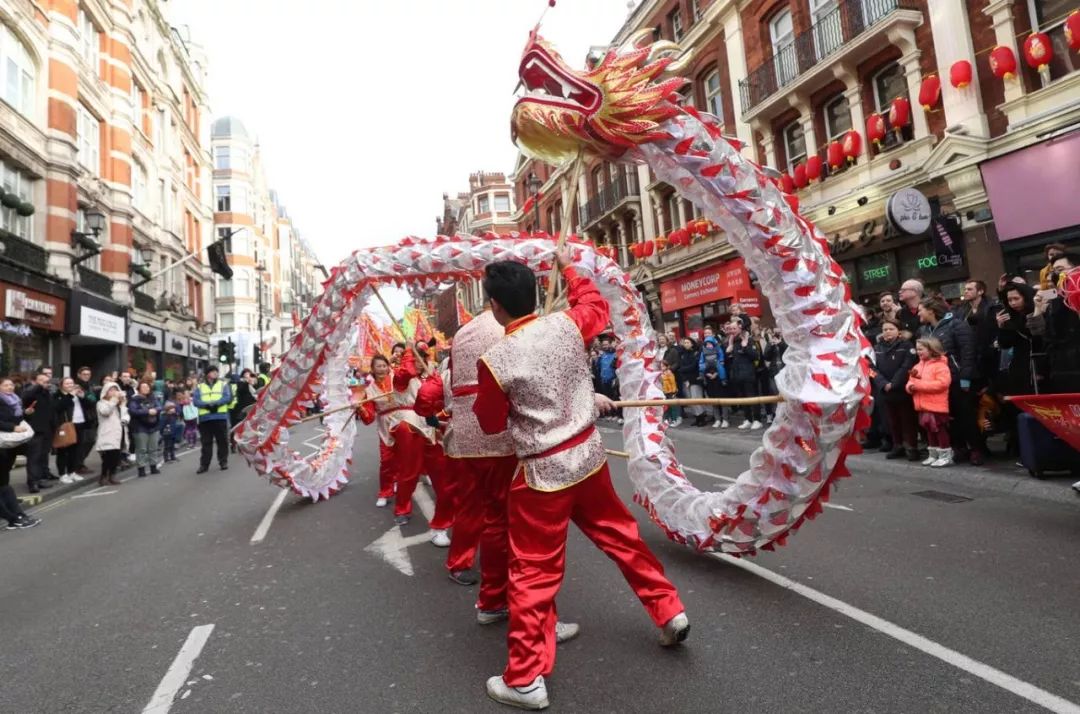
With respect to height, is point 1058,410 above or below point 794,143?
below

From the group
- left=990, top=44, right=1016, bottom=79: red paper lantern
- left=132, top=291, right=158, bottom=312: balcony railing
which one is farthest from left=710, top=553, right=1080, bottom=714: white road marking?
left=132, top=291, right=158, bottom=312: balcony railing

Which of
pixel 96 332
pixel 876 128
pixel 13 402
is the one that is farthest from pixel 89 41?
pixel 876 128

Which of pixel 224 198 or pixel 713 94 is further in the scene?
pixel 224 198

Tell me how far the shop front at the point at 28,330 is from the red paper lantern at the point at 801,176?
19.2 meters

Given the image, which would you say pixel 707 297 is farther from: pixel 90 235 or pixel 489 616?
pixel 489 616

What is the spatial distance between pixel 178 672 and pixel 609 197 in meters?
25.8

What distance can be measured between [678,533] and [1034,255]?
11.7 metres

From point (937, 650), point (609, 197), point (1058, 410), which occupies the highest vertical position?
point (609, 197)

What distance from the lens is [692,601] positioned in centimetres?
364

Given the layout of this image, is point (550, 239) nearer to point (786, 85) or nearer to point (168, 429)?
point (168, 429)

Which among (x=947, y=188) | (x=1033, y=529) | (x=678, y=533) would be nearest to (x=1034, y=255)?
(x=947, y=188)

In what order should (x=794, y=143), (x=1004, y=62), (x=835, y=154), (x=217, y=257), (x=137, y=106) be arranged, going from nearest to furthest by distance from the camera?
(x=1004, y=62), (x=835, y=154), (x=794, y=143), (x=217, y=257), (x=137, y=106)

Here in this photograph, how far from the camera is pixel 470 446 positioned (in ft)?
13.0

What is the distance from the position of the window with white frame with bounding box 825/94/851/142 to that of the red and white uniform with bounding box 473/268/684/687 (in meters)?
16.0
